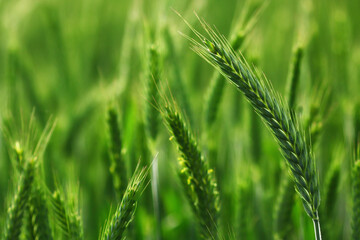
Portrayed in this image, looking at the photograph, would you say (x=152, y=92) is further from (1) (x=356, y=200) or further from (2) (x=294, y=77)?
(1) (x=356, y=200)

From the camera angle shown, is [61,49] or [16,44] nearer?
[16,44]

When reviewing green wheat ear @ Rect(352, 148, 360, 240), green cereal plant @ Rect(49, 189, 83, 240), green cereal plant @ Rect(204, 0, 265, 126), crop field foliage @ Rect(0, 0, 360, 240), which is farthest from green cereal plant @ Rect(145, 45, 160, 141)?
green wheat ear @ Rect(352, 148, 360, 240)

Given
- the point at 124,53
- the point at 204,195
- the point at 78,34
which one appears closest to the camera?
the point at 204,195

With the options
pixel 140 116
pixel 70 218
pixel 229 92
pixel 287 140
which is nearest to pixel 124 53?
pixel 140 116

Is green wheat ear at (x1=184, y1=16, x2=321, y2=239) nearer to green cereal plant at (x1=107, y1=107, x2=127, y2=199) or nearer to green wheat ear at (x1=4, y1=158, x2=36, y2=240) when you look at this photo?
green cereal plant at (x1=107, y1=107, x2=127, y2=199)

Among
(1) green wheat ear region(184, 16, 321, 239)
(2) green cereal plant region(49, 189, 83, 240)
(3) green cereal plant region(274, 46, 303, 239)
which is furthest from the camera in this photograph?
(3) green cereal plant region(274, 46, 303, 239)

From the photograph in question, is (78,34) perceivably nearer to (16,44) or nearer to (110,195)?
(16,44)
